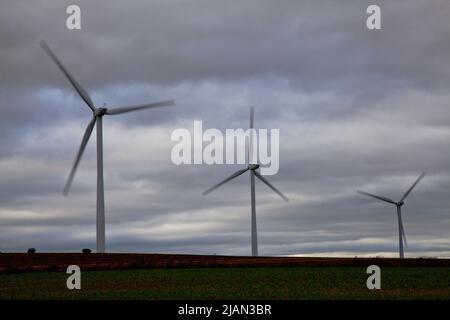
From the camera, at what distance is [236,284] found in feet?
183

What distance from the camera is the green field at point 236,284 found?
46906mm

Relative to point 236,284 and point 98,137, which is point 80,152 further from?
point 236,284

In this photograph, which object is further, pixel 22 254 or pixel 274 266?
pixel 22 254

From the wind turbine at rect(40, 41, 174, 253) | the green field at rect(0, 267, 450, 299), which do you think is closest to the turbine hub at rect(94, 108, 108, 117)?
the wind turbine at rect(40, 41, 174, 253)

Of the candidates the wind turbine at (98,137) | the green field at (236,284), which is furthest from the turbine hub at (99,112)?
the green field at (236,284)

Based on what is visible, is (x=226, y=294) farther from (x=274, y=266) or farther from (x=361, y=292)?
(x=274, y=266)

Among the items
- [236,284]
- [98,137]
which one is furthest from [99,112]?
[236,284]

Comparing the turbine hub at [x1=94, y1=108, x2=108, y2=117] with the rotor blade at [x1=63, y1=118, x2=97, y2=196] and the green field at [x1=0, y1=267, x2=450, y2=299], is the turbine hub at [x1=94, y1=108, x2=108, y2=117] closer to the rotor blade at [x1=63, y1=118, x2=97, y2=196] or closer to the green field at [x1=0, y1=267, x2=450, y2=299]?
the rotor blade at [x1=63, y1=118, x2=97, y2=196]

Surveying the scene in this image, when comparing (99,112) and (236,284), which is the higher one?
(99,112)

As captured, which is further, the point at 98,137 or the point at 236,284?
the point at 98,137
